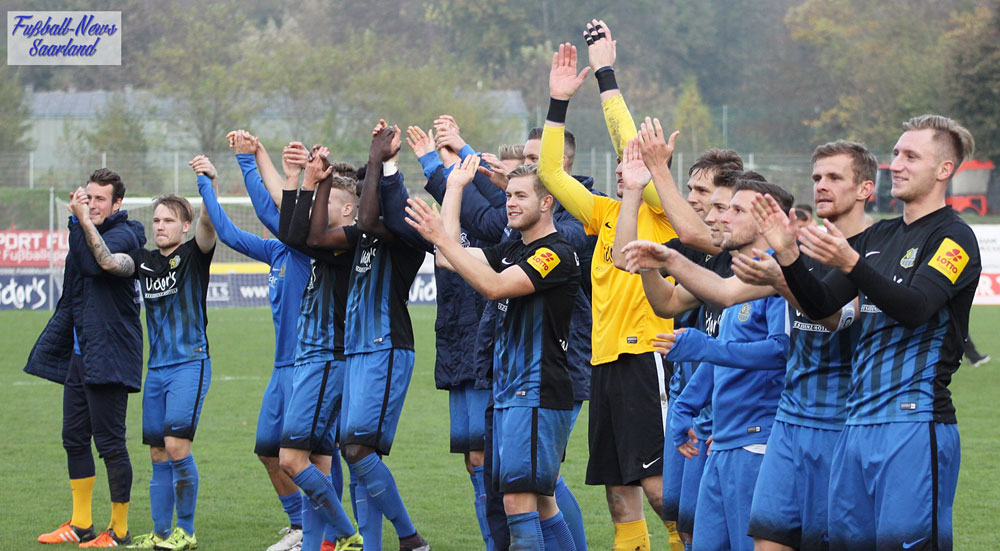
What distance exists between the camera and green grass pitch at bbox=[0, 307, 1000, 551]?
773 cm

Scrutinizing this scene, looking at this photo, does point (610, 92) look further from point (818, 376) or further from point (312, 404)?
point (312, 404)

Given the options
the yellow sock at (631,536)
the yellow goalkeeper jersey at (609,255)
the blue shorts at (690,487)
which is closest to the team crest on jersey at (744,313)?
the blue shorts at (690,487)

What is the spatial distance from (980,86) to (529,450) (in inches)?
1697

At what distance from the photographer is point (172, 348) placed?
7375 millimetres

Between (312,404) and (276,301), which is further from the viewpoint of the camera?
(276,301)

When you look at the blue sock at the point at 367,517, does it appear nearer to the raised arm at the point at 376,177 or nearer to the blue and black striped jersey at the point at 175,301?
the raised arm at the point at 376,177

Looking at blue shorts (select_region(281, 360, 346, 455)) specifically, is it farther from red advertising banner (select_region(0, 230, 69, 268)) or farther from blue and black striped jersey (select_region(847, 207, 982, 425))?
red advertising banner (select_region(0, 230, 69, 268))

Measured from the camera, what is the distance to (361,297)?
21.6 feet

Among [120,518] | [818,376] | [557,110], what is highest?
[557,110]

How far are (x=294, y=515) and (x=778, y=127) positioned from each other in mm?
58418

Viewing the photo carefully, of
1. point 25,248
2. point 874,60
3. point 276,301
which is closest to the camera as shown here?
point 276,301

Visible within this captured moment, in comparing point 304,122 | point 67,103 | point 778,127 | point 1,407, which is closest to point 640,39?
point 778,127

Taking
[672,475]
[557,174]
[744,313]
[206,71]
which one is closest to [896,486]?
[744,313]

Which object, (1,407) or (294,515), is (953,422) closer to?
(294,515)
